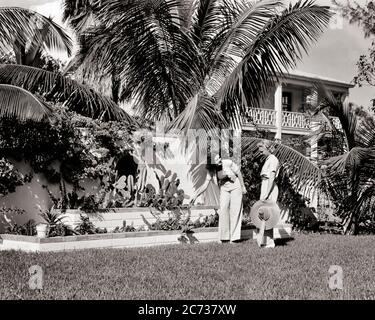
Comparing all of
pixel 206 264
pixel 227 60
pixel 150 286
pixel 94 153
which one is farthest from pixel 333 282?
pixel 227 60

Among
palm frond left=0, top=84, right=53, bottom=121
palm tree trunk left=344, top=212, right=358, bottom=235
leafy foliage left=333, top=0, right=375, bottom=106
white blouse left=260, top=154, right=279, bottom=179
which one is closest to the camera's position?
palm frond left=0, top=84, right=53, bottom=121

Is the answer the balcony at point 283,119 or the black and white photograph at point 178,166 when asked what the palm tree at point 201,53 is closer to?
the black and white photograph at point 178,166

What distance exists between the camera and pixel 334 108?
1498cm

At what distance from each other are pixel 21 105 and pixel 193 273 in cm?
400

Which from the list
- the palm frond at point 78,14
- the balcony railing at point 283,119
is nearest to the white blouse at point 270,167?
the palm frond at point 78,14

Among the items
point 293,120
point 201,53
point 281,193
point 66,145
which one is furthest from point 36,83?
point 293,120

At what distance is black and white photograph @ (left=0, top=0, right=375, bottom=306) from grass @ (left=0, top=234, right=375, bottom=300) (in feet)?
0.12

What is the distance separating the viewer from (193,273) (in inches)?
316

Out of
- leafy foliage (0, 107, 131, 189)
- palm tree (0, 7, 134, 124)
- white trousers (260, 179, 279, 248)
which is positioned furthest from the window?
white trousers (260, 179, 279, 248)

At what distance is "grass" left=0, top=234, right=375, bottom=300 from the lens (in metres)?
6.67

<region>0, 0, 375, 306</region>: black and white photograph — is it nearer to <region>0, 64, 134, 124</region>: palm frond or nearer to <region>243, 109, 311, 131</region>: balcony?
<region>0, 64, 134, 124</region>: palm frond

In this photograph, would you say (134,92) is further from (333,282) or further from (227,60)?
(333,282)

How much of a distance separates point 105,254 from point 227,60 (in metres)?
6.46

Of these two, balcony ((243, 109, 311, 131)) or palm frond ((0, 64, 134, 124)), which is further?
balcony ((243, 109, 311, 131))
